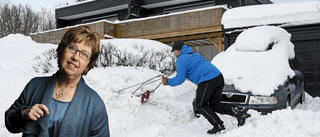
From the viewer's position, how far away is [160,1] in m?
19.3

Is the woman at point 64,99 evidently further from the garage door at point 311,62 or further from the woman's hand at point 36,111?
the garage door at point 311,62

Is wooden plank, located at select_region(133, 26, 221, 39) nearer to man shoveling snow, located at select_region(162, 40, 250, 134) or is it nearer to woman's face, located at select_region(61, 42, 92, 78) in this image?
man shoveling snow, located at select_region(162, 40, 250, 134)

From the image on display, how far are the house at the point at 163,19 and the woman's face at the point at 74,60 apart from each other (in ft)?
44.1

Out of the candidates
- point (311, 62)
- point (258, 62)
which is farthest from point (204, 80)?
point (311, 62)

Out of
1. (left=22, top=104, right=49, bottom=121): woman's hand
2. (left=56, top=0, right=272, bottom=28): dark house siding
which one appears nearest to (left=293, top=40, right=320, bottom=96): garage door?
(left=56, top=0, right=272, bottom=28): dark house siding

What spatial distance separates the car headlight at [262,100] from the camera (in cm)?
537

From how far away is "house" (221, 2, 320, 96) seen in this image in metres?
9.95

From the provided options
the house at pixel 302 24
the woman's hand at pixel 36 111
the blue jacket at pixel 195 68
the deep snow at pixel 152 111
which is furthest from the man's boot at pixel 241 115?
the house at pixel 302 24

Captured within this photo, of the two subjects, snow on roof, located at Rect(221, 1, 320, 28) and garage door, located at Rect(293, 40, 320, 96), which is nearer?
snow on roof, located at Rect(221, 1, 320, 28)

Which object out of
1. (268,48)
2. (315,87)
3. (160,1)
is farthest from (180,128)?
(160,1)

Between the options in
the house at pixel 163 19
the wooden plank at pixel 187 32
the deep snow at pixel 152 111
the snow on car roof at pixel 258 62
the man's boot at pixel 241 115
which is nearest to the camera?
the deep snow at pixel 152 111

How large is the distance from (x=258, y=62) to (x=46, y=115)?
5.65m

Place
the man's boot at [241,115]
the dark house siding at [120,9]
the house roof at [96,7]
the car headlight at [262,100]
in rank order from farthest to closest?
the house roof at [96,7], the dark house siding at [120,9], the car headlight at [262,100], the man's boot at [241,115]

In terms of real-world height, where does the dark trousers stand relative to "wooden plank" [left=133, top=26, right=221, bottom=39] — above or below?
below
